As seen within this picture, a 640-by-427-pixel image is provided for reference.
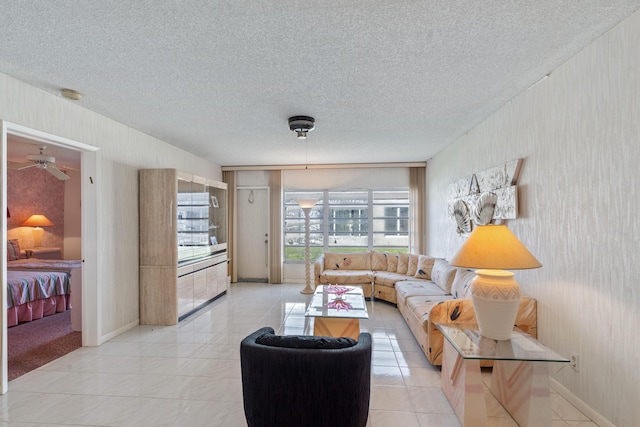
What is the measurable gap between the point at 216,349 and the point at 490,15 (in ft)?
11.9

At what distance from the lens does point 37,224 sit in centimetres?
634

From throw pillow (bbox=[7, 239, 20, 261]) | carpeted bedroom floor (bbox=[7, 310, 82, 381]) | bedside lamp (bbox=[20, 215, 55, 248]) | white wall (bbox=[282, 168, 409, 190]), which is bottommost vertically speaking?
carpeted bedroom floor (bbox=[7, 310, 82, 381])

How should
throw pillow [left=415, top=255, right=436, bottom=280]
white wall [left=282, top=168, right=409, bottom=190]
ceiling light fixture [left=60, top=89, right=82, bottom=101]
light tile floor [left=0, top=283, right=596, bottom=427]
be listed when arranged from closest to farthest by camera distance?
light tile floor [left=0, top=283, right=596, bottom=427], ceiling light fixture [left=60, top=89, right=82, bottom=101], throw pillow [left=415, top=255, right=436, bottom=280], white wall [left=282, top=168, right=409, bottom=190]

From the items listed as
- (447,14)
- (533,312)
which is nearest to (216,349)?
(533,312)

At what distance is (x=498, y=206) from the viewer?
336 centimetres

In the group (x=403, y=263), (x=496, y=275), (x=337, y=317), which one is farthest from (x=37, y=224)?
(x=496, y=275)

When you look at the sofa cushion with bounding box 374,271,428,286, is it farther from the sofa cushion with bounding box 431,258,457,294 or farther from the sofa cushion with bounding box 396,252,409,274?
the sofa cushion with bounding box 431,258,457,294

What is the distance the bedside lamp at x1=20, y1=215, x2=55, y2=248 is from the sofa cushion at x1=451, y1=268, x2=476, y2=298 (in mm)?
7403

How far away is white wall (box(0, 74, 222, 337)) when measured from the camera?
9.65ft

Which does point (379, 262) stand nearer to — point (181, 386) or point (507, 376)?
point (507, 376)

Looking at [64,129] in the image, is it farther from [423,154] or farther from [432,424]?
[423,154]

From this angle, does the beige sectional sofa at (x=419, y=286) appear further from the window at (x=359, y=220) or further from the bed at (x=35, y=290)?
the bed at (x=35, y=290)

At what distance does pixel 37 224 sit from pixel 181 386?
18.9 feet

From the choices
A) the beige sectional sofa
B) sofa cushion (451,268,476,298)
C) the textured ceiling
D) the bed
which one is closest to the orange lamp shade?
the bed
